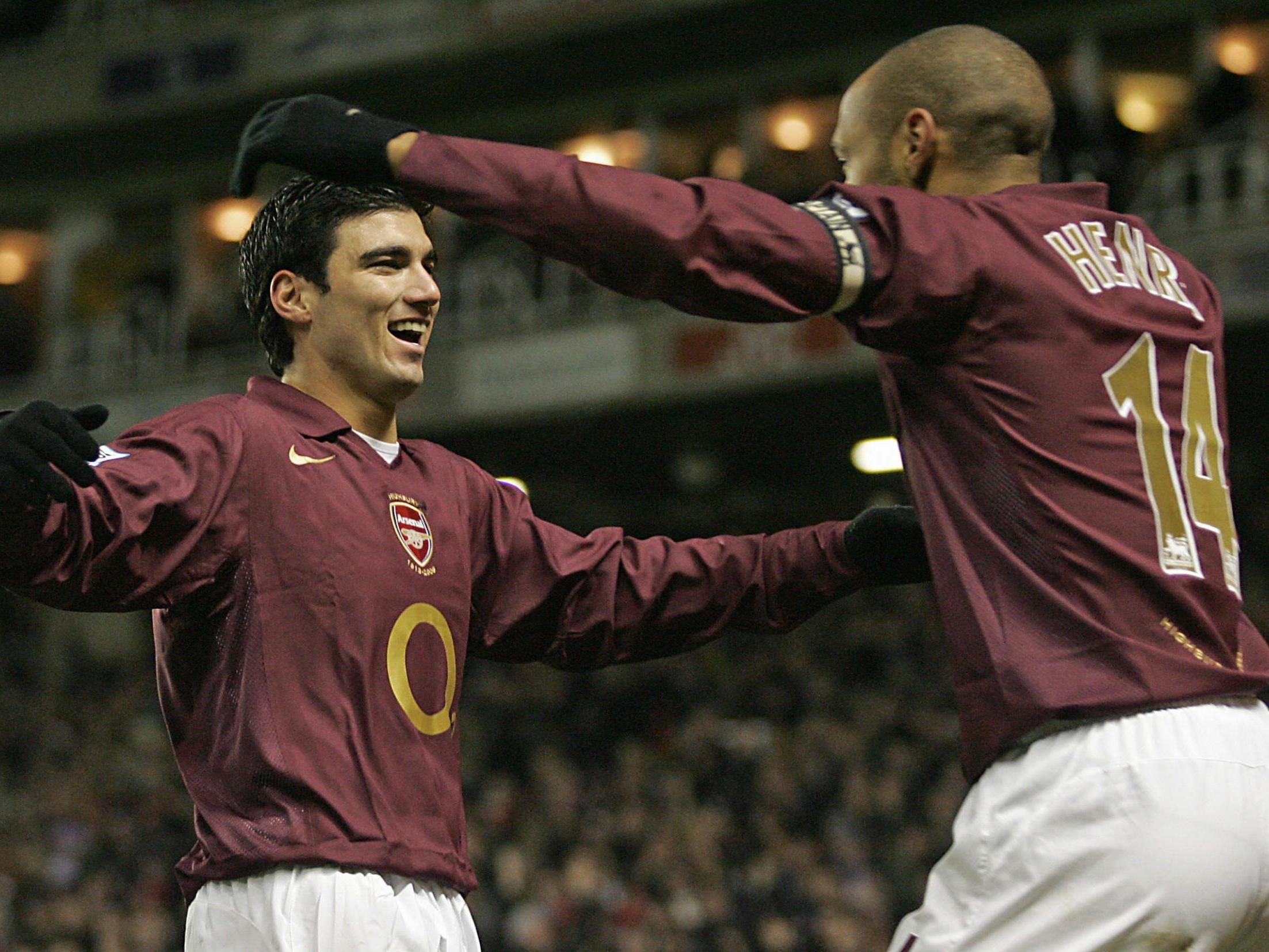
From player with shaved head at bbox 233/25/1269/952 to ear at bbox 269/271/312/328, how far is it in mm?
882

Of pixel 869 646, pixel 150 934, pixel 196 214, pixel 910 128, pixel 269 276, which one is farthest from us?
pixel 196 214

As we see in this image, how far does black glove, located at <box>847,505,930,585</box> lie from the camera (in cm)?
416

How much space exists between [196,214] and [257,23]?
2.43m

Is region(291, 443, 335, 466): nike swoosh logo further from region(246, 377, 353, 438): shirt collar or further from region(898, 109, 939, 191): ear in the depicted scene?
region(898, 109, 939, 191): ear

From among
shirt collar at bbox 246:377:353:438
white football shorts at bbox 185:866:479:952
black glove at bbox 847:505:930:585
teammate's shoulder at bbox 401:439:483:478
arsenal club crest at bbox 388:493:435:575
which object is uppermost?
shirt collar at bbox 246:377:353:438

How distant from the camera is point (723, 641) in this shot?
640 inches

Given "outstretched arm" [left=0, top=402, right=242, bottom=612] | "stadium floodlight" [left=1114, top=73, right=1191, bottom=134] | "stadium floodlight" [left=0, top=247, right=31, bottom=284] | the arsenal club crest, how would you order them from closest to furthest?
"outstretched arm" [left=0, top=402, right=242, bottom=612] < the arsenal club crest < "stadium floodlight" [left=1114, top=73, right=1191, bottom=134] < "stadium floodlight" [left=0, top=247, right=31, bottom=284]

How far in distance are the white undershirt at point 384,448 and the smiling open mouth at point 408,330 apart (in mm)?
229

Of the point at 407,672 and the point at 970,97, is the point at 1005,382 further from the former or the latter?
the point at 407,672

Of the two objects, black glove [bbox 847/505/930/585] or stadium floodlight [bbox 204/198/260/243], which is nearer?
black glove [bbox 847/505/930/585]

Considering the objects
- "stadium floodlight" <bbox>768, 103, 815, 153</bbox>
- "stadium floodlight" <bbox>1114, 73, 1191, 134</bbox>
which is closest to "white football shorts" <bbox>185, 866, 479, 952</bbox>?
"stadium floodlight" <bbox>1114, 73, 1191, 134</bbox>

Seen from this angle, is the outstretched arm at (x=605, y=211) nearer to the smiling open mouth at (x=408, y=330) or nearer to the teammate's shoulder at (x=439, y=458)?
the smiling open mouth at (x=408, y=330)

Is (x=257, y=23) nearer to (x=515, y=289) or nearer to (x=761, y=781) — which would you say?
(x=515, y=289)

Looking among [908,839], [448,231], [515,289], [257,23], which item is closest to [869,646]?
[908,839]
